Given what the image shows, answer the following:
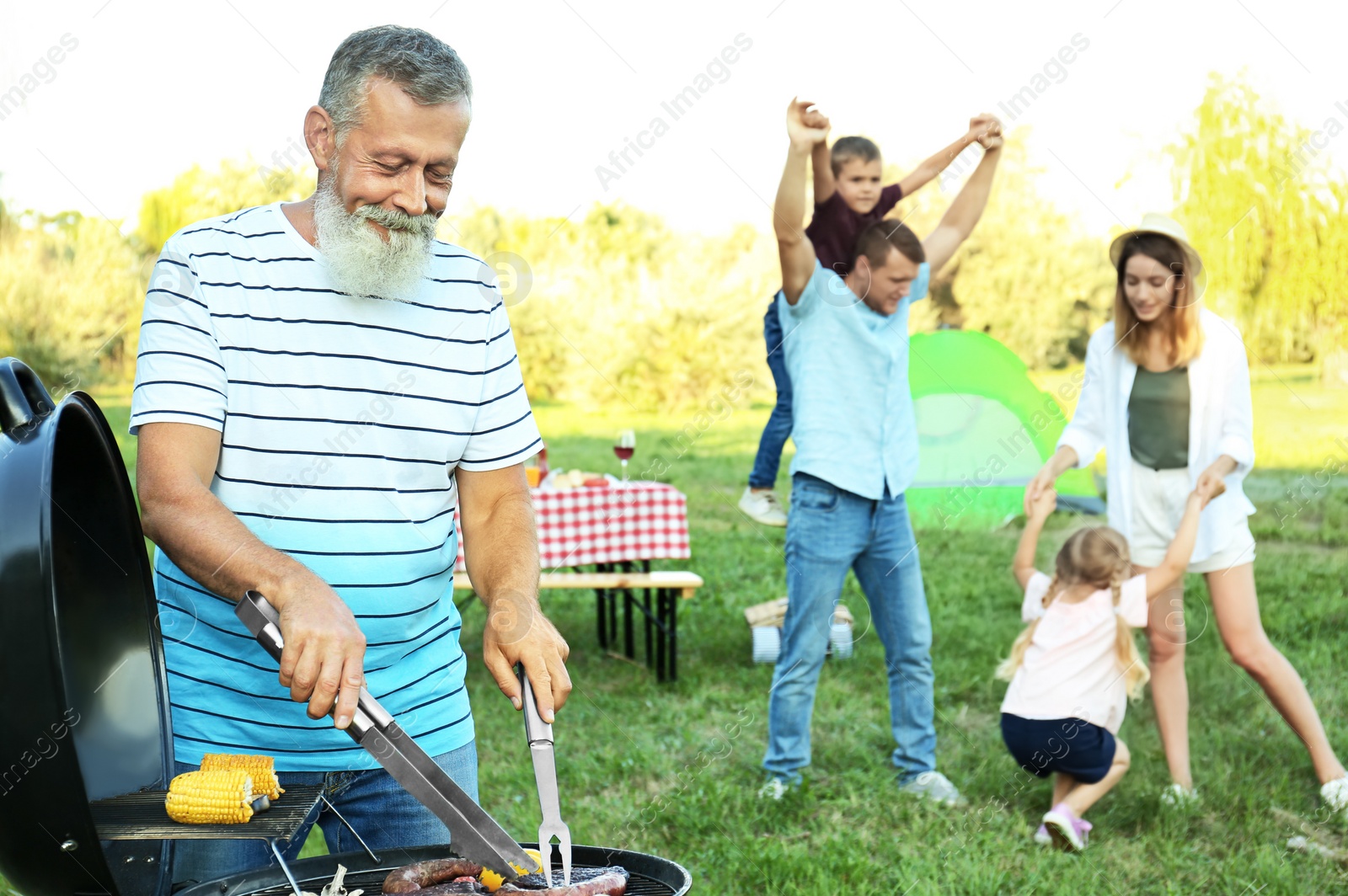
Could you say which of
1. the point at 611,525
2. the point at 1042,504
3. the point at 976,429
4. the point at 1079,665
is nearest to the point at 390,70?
the point at 1042,504

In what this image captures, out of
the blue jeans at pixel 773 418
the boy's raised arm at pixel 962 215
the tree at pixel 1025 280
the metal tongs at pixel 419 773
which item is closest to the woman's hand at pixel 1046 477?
the boy's raised arm at pixel 962 215

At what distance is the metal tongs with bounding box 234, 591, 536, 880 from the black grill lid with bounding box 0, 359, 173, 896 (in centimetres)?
20

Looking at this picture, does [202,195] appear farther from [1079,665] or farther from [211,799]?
[211,799]

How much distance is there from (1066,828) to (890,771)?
830 millimetres

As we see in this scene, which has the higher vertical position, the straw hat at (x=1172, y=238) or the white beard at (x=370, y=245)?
the straw hat at (x=1172, y=238)

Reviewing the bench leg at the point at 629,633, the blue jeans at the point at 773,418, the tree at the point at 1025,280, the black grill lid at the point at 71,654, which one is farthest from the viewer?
the tree at the point at 1025,280

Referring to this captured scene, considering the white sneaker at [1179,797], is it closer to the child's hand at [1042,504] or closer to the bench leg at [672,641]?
the child's hand at [1042,504]

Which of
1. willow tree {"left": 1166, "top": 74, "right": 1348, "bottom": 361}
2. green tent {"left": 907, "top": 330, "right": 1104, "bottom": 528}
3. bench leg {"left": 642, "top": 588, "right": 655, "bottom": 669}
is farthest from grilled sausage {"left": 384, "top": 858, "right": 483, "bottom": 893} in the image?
willow tree {"left": 1166, "top": 74, "right": 1348, "bottom": 361}

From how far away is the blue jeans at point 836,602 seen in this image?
3998mm

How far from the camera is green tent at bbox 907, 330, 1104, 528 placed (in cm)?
1016

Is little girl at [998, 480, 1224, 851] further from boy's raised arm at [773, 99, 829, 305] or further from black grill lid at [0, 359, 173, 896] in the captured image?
black grill lid at [0, 359, 173, 896]

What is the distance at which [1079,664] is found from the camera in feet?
12.3

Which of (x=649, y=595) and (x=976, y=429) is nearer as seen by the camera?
(x=649, y=595)

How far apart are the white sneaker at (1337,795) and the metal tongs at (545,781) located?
3379 mm
